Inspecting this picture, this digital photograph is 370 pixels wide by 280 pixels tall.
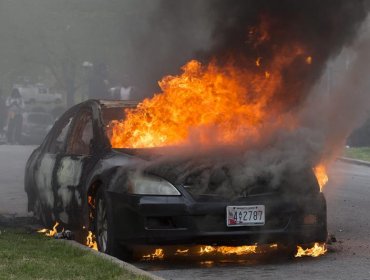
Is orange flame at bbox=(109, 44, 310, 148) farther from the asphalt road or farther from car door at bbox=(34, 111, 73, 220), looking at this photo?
the asphalt road

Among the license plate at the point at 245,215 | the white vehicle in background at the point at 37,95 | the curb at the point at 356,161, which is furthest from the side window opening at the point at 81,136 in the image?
the white vehicle in background at the point at 37,95

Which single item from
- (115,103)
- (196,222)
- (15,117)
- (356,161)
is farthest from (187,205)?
(15,117)

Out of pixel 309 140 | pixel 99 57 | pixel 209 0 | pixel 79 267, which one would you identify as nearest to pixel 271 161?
pixel 309 140

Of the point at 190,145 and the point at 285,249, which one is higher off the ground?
the point at 190,145

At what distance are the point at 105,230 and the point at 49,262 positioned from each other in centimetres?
91

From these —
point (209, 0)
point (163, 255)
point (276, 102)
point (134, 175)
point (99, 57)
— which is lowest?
point (163, 255)

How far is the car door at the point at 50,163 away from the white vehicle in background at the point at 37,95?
37.9 meters

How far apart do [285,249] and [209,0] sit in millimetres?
3800

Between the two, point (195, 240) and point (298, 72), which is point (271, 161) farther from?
point (298, 72)

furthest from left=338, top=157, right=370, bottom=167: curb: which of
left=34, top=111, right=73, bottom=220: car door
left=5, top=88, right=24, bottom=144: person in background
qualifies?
left=5, top=88, right=24, bottom=144: person in background

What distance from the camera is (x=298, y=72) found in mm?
9234

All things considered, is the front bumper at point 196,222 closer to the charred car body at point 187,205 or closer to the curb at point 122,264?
the charred car body at point 187,205

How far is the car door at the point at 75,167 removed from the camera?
8539 mm

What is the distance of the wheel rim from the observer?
7956 mm
